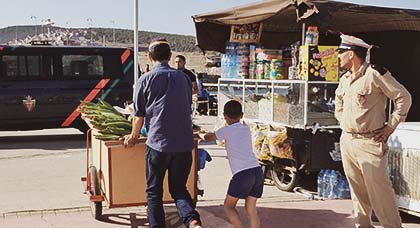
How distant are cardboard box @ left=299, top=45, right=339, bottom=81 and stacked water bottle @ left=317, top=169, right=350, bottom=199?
45.4 inches

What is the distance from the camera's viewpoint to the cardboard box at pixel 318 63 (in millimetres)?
6660

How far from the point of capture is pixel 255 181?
4.95 meters

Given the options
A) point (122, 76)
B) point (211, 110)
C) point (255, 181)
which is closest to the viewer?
point (255, 181)

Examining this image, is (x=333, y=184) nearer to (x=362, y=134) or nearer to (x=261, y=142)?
(x=261, y=142)

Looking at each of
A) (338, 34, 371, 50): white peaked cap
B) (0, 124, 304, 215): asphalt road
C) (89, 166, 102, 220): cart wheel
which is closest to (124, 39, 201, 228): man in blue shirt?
(89, 166, 102, 220): cart wheel

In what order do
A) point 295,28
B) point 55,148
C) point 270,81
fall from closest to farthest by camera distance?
point 270,81, point 295,28, point 55,148

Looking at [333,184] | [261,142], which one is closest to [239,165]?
[333,184]

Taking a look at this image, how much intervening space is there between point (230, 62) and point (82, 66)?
5185 mm

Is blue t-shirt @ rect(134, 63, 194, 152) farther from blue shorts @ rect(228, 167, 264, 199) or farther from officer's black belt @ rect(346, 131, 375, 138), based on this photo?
officer's black belt @ rect(346, 131, 375, 138)

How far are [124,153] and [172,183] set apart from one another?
56cm

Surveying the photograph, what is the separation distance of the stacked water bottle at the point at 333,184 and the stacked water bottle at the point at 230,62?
1.94m

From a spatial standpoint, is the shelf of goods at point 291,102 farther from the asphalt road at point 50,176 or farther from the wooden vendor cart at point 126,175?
the wooden vendor cart at point 126,175

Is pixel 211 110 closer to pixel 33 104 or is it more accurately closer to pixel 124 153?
pixel 33 104

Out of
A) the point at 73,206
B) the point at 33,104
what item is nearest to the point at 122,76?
the point at 33,104
